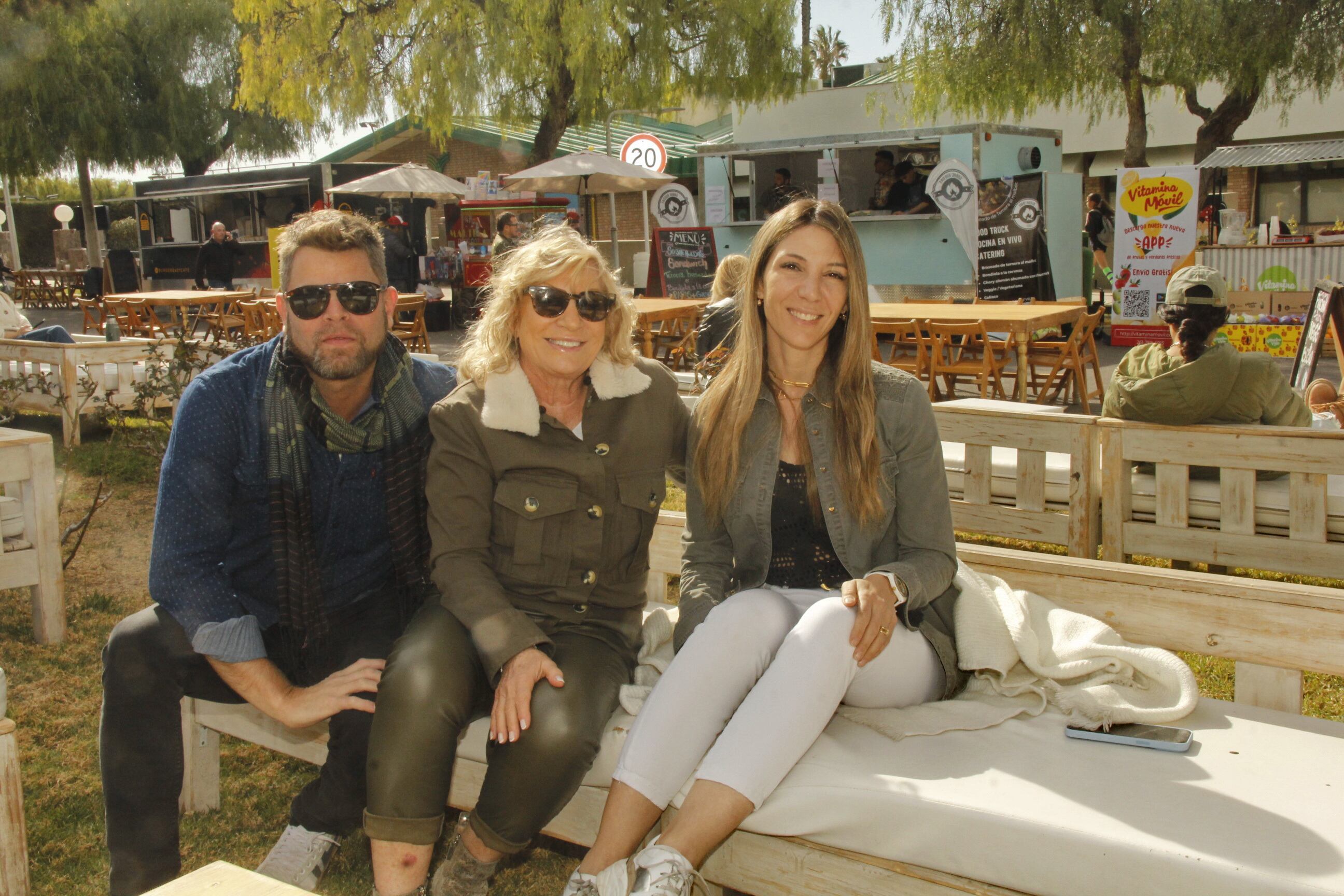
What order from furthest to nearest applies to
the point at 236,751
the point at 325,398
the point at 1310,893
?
the point at 236,751
the point at 325,398
the point at 1310,893

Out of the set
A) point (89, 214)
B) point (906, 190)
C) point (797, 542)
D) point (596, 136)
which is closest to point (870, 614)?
point (797, 542)

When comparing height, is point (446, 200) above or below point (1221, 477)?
above

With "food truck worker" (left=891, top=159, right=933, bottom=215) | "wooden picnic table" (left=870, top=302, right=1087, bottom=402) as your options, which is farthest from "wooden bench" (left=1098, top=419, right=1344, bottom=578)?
"food truck worker" (left=891, top=159, right=933, bottom=215)

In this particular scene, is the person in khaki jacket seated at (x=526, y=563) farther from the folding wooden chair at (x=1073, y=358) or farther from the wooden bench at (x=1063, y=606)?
the folding wooden chair at (x=1073, y=358)

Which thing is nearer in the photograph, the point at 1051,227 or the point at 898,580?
the point at 898,580

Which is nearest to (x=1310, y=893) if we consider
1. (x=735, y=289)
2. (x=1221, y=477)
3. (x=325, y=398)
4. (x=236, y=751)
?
(x=325, y=398)

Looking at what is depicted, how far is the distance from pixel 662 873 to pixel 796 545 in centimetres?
101

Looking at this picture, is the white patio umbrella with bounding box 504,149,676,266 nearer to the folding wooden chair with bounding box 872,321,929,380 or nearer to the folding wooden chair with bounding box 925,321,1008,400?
the folding wooden chair with bounding box 872,321,929,380

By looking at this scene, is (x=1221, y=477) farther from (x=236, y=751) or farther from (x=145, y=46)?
(x=145, y=46)

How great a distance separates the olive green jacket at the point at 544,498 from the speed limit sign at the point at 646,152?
1597 centimetres

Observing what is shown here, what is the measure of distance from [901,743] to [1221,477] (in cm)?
247

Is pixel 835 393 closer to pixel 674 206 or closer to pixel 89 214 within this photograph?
pixel 674 206

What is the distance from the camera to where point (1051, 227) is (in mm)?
13977

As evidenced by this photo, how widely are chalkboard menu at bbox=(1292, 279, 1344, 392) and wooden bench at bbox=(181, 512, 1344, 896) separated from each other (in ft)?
13.2
